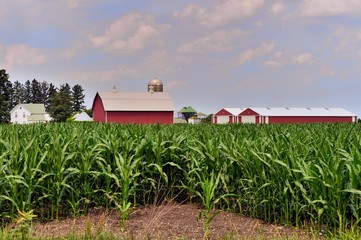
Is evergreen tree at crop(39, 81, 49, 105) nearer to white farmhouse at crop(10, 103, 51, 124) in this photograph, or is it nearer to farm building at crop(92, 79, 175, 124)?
white farmhouse at crop(10, 103, 51, 124)

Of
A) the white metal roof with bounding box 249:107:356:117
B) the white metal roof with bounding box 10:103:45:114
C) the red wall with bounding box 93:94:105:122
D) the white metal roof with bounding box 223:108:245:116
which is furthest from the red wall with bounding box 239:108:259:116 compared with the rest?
the white metal roof with bounding box 10:103:45:114

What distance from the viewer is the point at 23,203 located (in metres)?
4.68

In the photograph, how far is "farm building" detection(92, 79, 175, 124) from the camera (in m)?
37.2

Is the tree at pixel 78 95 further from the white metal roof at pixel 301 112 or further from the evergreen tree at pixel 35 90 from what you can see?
the white metal roof at pixel 301 112

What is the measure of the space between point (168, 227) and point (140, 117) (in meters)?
33.6

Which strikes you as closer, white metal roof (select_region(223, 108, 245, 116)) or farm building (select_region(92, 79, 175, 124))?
farm building (select_region(92, 79, 175, 124))

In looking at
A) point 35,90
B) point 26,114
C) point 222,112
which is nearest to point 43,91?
point 35,90

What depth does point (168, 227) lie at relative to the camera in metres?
4.62

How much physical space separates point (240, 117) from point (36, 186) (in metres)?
51.4

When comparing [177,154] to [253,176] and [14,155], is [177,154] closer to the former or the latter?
[253,176]

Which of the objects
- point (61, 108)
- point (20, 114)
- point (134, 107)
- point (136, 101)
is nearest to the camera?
point (134, 107)

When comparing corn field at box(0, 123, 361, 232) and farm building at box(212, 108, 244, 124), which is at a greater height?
farm building at box(212, 108, 244, 124)

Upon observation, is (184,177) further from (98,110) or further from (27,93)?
(27,93)

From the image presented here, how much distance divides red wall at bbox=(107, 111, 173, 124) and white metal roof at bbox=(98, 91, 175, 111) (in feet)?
1.20
